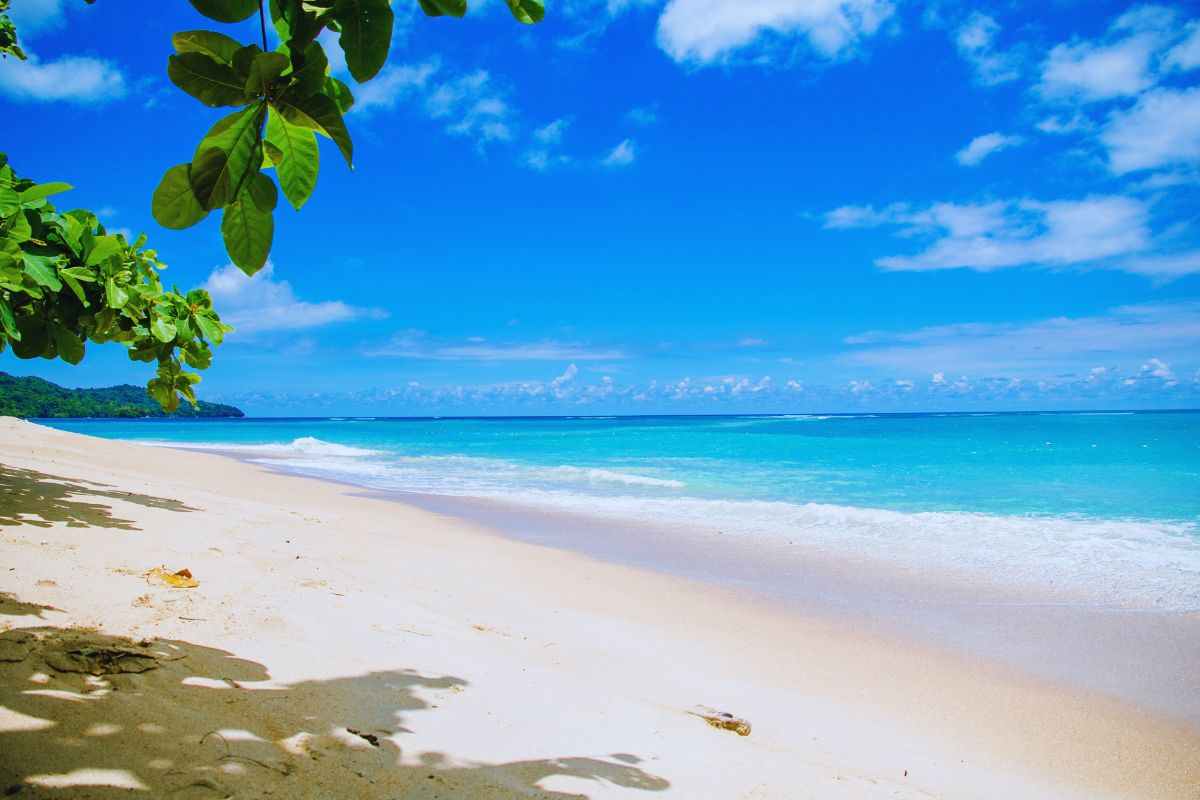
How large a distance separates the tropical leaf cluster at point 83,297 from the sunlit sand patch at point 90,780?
1.90 m

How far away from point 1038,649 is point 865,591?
158cm

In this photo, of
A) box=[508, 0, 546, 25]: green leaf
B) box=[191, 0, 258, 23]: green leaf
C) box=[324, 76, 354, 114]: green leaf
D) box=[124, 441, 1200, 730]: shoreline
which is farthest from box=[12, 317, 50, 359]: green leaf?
box=[124, 441, 1200, 730]: shoreline

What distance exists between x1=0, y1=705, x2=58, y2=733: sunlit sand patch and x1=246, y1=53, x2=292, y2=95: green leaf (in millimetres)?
1749

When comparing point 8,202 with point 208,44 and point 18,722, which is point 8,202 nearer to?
point 18,722

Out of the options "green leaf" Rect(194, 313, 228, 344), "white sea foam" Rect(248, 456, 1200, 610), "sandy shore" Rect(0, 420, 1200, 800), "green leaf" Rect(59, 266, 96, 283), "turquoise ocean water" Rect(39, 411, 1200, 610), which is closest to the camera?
"sandy shore" Rect(0, 420, 1200, 800)

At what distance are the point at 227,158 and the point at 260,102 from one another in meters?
0.09

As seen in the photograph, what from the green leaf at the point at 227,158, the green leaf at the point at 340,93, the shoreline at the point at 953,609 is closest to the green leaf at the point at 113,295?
the green leaf at the point at 340,93

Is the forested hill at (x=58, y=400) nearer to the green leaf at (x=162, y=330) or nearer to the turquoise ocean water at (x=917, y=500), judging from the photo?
the turquoise ocean water at (x=917, y=500)

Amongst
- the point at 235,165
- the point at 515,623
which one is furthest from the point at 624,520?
the point at 235,165

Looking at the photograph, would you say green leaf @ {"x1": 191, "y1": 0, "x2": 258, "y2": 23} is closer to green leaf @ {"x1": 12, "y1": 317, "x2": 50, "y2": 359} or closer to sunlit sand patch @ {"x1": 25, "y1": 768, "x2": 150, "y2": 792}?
sunlit sand patch @ {"x1": 25, "y1": 768, "x2": 150, "y2": 792}

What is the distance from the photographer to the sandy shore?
1787mm

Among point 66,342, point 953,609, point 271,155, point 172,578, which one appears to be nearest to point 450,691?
point 172,578

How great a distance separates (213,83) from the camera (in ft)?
2.81

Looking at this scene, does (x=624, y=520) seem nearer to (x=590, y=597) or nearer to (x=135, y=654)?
(x=590, y=597)
